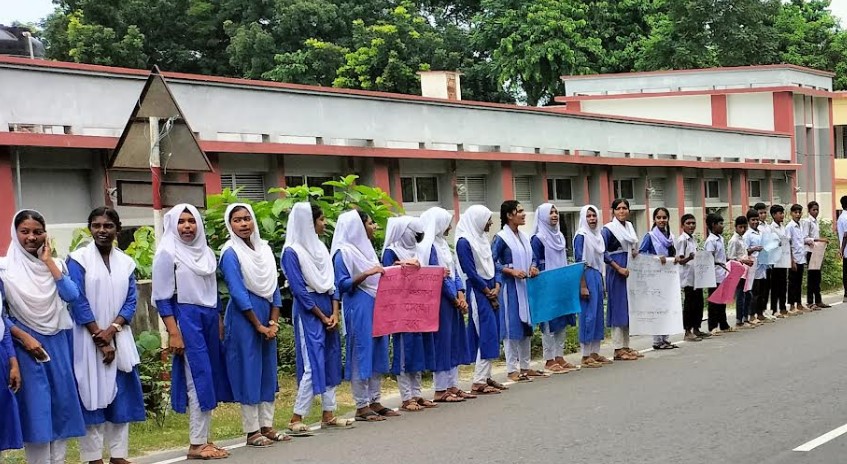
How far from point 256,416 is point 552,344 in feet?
16.0

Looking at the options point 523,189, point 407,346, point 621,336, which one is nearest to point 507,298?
point 407,346

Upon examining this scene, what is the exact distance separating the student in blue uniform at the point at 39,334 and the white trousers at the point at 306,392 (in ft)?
7.19

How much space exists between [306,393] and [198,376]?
118 cm

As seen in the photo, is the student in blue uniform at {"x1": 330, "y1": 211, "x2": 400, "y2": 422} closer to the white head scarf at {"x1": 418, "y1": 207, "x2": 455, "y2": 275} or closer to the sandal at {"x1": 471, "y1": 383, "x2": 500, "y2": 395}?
the white head scarf at {"x1": 418, "y1": 207, "x2": 455, "y2": 275}

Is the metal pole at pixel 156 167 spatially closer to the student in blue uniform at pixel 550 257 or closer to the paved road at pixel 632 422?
the paved road at pixel 632 422

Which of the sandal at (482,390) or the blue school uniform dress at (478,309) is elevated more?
the blue school uniform dress at (478,309)

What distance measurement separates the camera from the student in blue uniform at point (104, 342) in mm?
8250

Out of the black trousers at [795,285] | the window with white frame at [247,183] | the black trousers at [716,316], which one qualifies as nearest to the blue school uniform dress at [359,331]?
the black trousers at [716,316]

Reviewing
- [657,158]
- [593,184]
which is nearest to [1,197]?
[593,184]

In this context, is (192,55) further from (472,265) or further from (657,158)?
(472,265)

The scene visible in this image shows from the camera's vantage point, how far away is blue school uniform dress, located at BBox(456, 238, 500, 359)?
39.3 feet

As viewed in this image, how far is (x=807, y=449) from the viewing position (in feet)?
26.5

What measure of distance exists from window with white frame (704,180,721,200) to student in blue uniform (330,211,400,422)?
85.1ft

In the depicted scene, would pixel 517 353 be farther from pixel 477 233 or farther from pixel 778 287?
pixel 778 287
